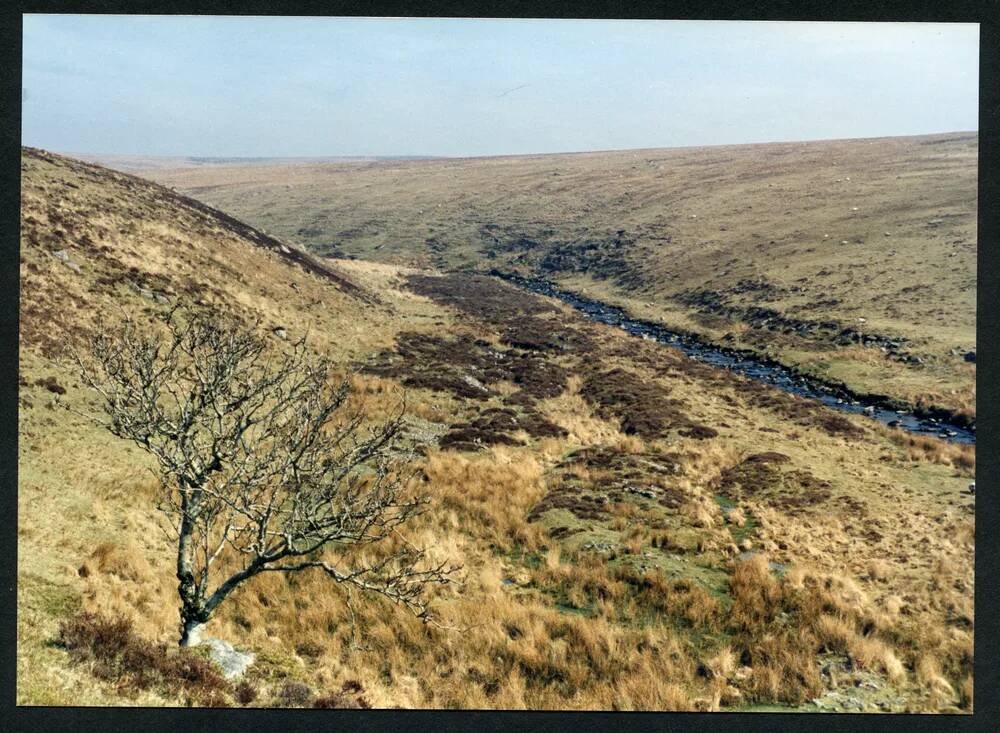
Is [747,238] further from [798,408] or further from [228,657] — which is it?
[228,657]

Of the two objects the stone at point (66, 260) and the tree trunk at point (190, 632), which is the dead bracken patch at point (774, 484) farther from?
the stone at point (66, 260)

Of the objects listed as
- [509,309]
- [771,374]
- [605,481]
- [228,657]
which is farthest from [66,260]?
[771,374]

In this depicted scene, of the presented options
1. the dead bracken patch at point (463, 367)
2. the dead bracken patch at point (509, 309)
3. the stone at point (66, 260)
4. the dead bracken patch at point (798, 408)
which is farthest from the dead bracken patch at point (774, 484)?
the stone at point (66, 260)

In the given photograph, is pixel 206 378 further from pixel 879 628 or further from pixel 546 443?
pixel 546 443

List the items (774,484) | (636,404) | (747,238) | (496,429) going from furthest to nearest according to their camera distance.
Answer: (747,238) < (636,404) < (496,429) < (774,484)

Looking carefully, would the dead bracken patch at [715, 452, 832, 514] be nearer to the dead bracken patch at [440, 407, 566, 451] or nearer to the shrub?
the dead bracken patch at [440, 407, 566, 451]

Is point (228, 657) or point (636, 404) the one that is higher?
point (228, 657)

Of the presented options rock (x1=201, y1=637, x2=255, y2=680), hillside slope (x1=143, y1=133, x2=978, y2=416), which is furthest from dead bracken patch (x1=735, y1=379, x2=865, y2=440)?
rock (x1=201, y1=637, x2=255, y2=680)
